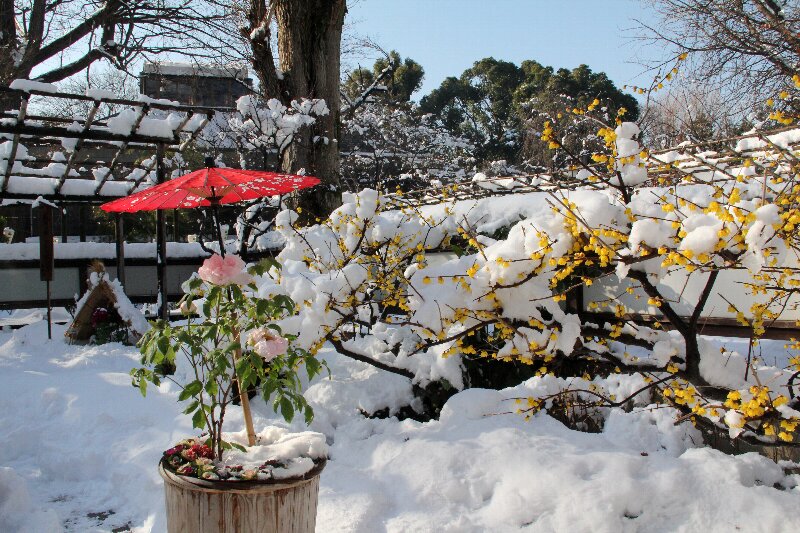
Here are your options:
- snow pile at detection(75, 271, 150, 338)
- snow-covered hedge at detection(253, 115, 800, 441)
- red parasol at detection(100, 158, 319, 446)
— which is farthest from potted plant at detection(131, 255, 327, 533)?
snow pile at detection(75, 271, 150, 338)

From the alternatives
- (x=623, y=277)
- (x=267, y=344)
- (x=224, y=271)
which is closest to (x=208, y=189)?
(x=224, y=271)

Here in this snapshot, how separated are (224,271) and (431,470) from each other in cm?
182

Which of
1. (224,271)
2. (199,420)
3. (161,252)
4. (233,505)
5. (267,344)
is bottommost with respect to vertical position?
(233,505)

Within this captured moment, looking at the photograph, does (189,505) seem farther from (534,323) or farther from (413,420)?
(413,420)

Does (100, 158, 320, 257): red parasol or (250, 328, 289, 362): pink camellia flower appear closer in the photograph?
(250, 328, 289, 362): pink camellia flower

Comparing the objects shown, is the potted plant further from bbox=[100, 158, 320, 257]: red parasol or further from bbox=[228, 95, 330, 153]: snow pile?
bbox=[228, 95, 330, 153]: snow pile

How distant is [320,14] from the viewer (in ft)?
28.6

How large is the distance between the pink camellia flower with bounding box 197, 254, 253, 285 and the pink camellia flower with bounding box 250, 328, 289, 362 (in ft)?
0.92

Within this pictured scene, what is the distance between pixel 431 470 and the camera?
3.96 metres

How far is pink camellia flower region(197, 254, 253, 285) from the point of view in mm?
3162

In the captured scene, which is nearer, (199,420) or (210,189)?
(199,420)

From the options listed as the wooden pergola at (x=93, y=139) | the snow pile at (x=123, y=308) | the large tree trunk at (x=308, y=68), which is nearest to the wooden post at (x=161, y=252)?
the wooden pergola at (x=93, y=139)

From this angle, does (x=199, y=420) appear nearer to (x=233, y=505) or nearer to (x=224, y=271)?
(x=233, y=505)

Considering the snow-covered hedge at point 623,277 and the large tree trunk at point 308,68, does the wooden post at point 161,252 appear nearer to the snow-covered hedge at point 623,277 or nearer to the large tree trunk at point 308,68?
the large tree trunk at point 308,68
